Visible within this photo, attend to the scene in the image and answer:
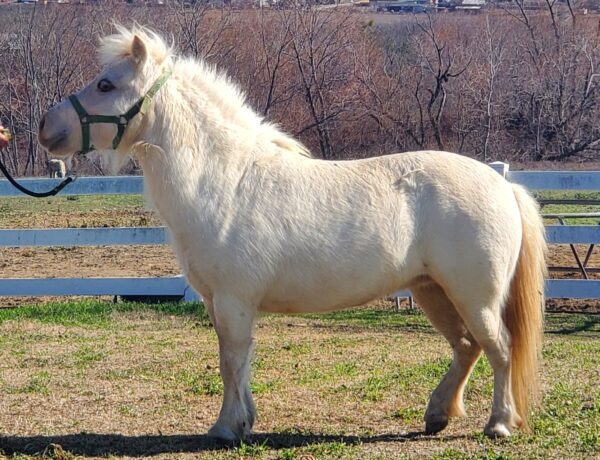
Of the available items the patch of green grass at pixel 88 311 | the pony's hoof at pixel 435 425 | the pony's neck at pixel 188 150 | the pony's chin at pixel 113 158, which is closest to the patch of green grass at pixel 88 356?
the patch of green grass at pixel 88 311

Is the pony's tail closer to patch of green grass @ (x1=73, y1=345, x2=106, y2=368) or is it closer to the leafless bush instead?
patch of green grass @ (x1=73, y1=345, x2=106, y2=368)

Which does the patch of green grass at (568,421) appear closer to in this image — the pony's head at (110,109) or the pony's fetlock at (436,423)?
the pony's fetlock at (436,423)

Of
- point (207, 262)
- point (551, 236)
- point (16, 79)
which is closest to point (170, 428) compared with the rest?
point (207, 262)

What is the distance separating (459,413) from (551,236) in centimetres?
437

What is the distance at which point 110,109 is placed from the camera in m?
5.18

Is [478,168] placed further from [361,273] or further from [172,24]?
[172,24]

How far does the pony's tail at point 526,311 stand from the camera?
17.1ft

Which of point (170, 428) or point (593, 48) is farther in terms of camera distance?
point (593, 48)

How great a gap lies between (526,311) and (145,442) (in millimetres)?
2133

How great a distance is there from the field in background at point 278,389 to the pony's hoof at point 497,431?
0.22ft

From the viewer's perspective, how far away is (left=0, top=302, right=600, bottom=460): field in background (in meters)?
5.05

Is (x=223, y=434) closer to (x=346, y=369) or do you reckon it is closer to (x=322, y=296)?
(x=322, y=296)

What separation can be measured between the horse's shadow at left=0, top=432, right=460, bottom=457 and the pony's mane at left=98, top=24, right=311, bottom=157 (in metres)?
1.54

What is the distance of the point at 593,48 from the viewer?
95.7ft
